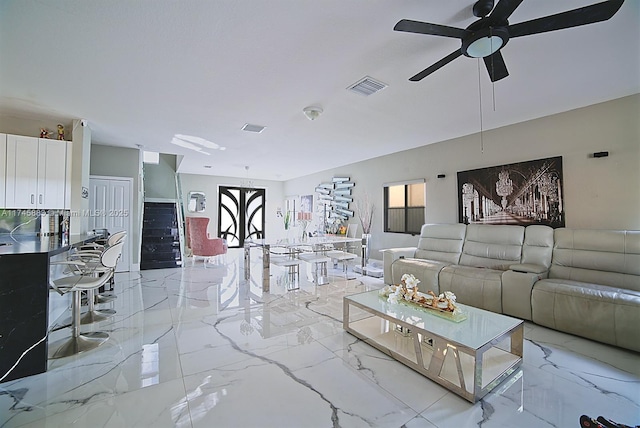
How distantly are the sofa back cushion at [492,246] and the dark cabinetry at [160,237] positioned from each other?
19.8ft

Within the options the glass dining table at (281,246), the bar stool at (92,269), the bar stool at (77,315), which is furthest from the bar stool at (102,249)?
the glass dining table at (281,246)

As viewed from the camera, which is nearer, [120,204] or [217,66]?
[217,66]

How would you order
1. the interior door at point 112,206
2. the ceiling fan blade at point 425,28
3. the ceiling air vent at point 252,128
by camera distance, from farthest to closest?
the interior door at point 112,206
the ceiling air vent at point 252,128
the ceiling fan blade at point 425,28

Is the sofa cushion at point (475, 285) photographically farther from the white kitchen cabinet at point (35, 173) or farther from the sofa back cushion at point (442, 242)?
the white kitchen cabinet at point (35, 173)

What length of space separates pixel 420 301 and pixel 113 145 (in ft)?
21.0

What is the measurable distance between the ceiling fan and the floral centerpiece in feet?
6.57

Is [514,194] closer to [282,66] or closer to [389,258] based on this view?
[389,258]

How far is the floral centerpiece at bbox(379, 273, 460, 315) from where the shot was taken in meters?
2.46

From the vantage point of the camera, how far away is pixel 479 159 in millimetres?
4617

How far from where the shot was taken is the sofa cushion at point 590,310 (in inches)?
96.7

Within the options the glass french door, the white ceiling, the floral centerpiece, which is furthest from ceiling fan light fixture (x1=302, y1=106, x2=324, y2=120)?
the glass french door

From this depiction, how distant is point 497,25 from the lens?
1806 mm

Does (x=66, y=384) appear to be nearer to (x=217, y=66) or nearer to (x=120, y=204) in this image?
(x=217, y=66)

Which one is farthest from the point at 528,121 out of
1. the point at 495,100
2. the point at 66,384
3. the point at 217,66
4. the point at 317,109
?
the point at 66,384
